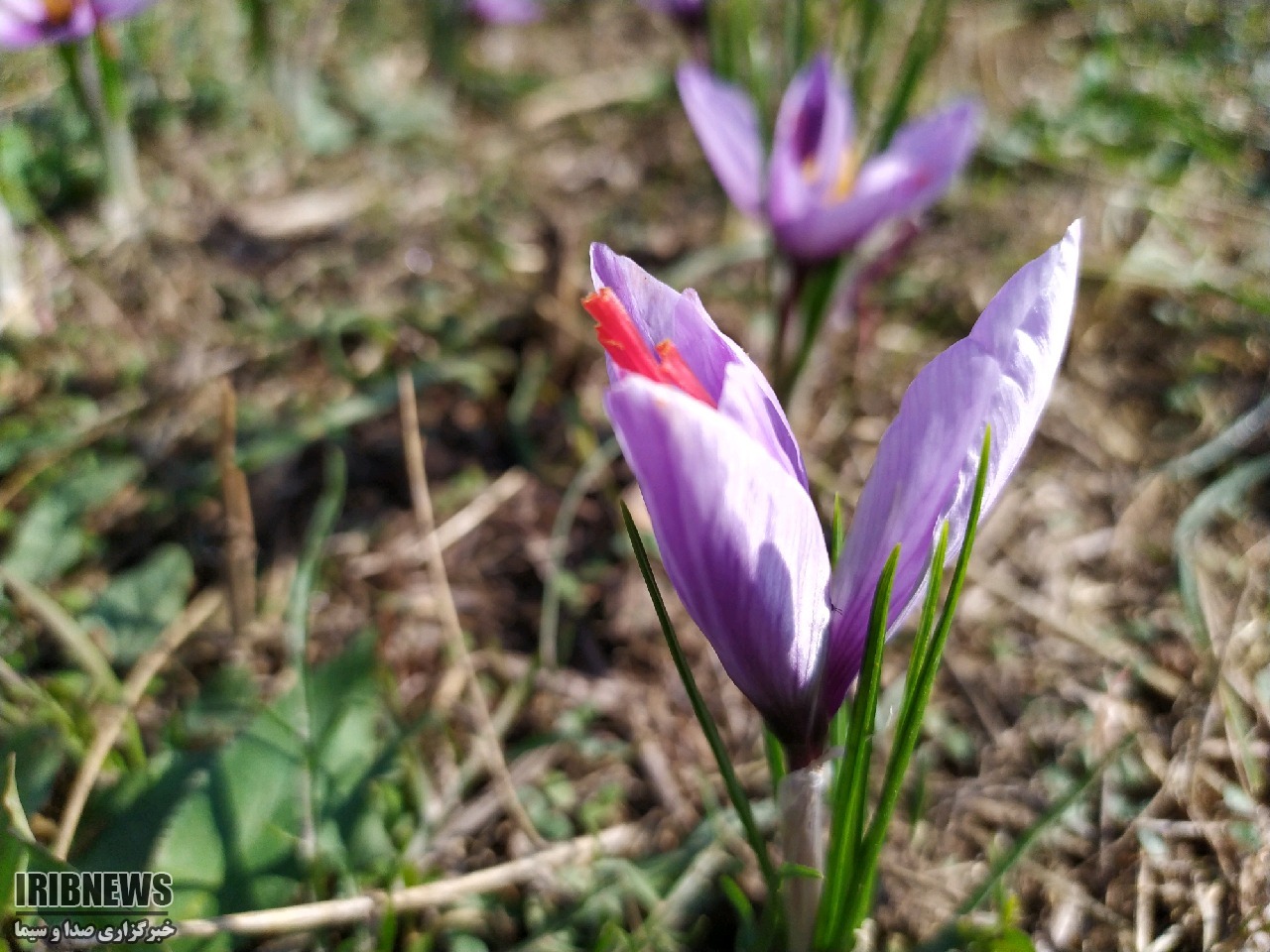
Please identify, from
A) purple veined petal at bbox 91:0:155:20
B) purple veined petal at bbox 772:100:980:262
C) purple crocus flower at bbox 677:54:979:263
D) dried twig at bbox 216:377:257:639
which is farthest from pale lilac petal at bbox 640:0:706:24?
dried twig at bbox 216:377:257:639

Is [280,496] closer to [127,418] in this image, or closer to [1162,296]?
[127,418]

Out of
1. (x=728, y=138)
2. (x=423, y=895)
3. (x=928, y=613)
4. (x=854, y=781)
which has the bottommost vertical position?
(x=423, y=895)

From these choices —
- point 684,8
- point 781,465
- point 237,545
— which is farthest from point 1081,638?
point 684,8

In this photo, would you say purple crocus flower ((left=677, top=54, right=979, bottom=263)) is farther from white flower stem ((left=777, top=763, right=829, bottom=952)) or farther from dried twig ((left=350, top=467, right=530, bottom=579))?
white flower stem ((left=777, top=763, right=829, bottom=952))

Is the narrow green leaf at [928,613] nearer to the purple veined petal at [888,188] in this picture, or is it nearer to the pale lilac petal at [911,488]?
the pale lilac petal at [911,488]

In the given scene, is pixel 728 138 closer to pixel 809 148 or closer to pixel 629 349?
pixel 809 148
